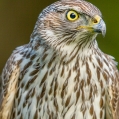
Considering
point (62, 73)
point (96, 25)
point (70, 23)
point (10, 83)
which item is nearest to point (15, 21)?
point (10, 83)

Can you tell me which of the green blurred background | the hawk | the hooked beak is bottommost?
the green blurred background

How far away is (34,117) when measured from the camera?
257 inches

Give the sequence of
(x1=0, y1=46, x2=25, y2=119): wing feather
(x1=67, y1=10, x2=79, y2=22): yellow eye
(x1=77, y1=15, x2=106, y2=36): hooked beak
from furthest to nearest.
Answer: (x1=0, y1=46, x2=25, y2=119): wing feather < (x1=67, y1=10, x2=79, y2=22): yellow eye < (x1=77, y1=15, x2=106, y2=36): hooked beak

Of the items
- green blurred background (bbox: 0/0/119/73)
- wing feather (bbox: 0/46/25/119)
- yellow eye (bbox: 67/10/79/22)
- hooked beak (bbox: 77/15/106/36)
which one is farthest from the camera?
green blurred background (bbox: 0/0/119/73)

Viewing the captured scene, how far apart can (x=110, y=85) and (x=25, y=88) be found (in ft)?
2.26

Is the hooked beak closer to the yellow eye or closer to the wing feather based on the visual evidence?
the yellow eye

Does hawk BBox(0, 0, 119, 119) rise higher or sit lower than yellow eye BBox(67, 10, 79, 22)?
lower

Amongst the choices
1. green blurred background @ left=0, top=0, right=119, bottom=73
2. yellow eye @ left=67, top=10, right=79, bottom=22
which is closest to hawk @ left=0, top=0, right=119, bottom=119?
yellow eye @ left=67, top=10, right=79, bottom=22

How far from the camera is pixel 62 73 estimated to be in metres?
6.38

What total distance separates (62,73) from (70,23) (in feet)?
1.44

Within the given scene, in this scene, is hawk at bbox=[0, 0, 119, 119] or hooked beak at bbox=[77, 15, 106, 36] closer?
hooked beak at bbox=[77, 15, 106, 36]

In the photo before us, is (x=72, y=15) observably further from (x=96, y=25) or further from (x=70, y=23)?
(x=96, y=25)

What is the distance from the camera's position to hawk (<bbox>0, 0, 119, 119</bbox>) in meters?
6.20

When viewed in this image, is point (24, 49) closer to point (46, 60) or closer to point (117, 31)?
point (46, 60)
